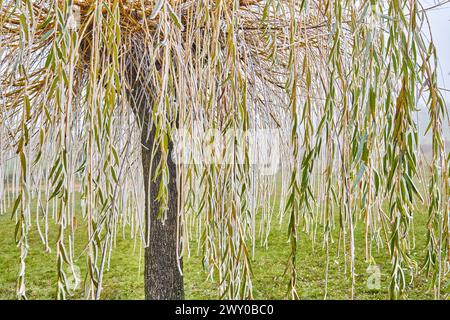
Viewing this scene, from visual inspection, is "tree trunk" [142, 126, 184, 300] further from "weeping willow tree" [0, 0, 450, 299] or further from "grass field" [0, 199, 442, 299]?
"grass field" [0, 199, 442, 299]

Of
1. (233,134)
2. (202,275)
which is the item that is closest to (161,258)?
(233,134)

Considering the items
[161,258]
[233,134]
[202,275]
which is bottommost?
[202,275]

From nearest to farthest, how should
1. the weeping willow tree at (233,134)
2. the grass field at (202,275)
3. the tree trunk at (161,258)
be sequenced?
the weeping willow tree at (233,134) → the tree trunk at (161,258) → the grass field at (202,275)

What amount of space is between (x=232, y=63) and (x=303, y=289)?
6.72 feet

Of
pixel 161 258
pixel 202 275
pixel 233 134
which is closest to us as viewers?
pixel 233 134

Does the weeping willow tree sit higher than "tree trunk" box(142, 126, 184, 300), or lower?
higher

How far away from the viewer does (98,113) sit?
0.58 meters

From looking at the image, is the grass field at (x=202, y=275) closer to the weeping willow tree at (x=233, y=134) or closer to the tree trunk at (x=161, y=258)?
the tree trunk at (x=161, y=258)

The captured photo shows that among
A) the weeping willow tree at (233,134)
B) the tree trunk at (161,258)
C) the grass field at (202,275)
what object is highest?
the weeping willow tree at (233,134)

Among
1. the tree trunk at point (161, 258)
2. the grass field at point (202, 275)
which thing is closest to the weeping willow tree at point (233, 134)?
the tree trunk at point (161, 258)

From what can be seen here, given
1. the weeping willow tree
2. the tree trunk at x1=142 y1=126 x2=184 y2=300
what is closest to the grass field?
the tree trunk at x1=142 y1=126 x2=184 y2=300

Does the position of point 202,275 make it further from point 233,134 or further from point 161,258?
point 233,134
